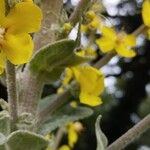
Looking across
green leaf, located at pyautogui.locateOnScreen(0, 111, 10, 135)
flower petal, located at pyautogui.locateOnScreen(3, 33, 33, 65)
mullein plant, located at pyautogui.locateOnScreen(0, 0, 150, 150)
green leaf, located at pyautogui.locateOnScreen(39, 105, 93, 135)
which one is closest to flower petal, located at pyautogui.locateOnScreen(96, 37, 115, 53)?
mullein plant, located at pyautogui.locateOnScreen(0, 0, 150, 150)

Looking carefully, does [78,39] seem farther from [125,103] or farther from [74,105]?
[125,103]

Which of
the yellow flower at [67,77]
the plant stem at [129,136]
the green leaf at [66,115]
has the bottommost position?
the green leaf at [66,115]

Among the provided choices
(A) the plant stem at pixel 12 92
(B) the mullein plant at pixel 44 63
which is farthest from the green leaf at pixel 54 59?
(A) the plant stem at pixel 12 92

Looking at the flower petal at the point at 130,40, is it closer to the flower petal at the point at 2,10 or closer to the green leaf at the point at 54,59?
the green leaf at the point at 54,59

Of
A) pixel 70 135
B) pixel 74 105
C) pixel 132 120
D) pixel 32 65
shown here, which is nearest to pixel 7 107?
pixel 32 65

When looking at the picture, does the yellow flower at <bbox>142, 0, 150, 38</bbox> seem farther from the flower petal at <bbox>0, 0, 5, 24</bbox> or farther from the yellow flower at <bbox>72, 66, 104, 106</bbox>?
the flower petal at <bbox>0, 0, 5, 24</bbox>

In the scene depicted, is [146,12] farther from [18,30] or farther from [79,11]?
[18,30]
